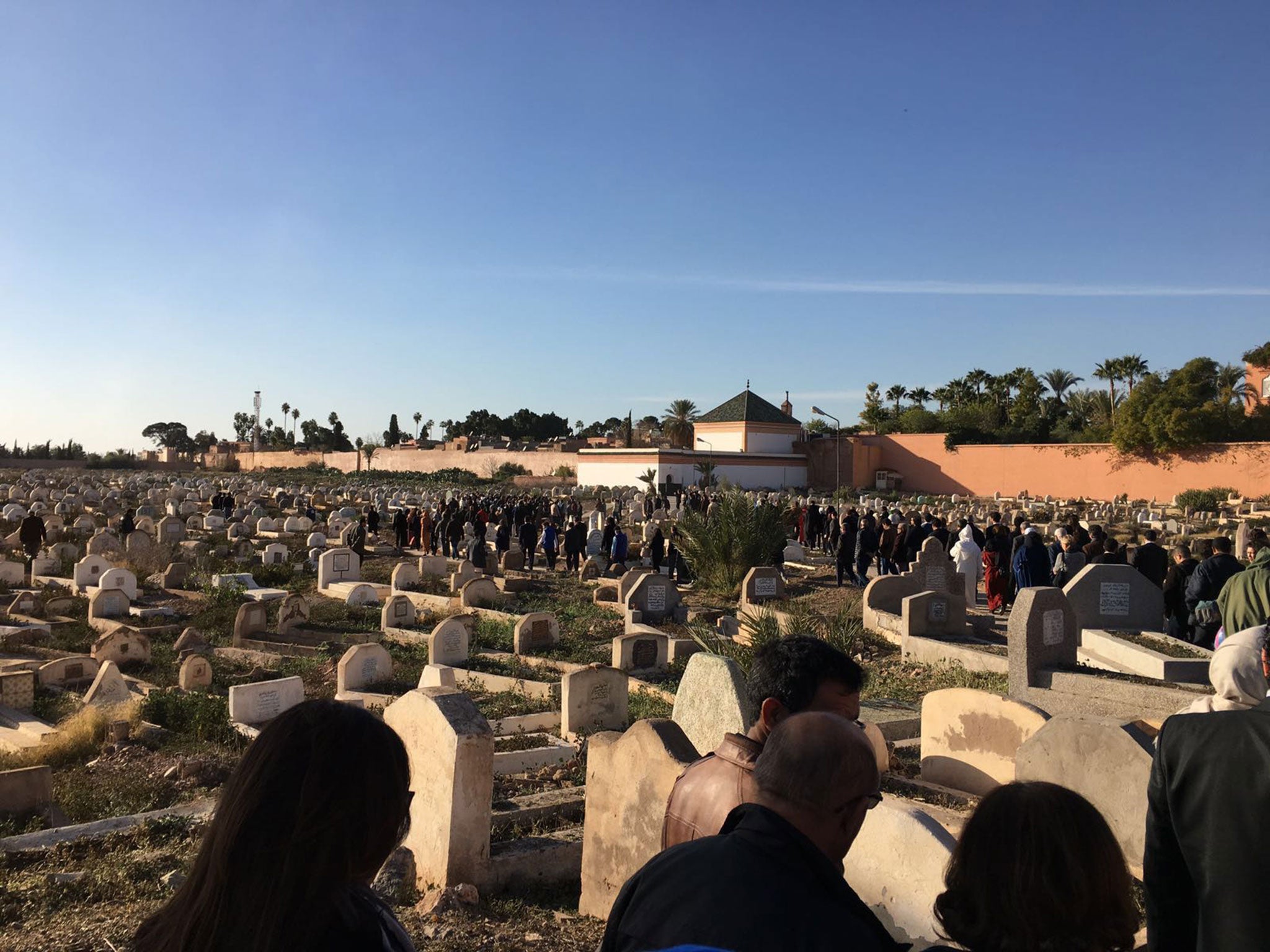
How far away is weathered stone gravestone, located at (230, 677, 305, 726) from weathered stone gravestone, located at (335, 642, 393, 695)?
69 centimetres

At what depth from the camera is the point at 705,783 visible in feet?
9.25

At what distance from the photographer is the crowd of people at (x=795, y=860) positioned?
156 centimetres

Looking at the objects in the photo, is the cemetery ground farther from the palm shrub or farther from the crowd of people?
the crowd of people

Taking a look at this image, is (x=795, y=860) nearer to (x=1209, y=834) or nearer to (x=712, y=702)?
(x=1209, y=834)

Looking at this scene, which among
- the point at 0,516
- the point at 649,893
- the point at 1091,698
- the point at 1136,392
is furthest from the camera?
the point at 1136,392

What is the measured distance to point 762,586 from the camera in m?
14.7

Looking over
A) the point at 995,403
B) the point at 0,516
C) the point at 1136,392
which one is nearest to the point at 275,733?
the point at 0,516

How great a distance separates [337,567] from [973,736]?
14.6 metres

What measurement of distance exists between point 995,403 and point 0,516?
52.1 meters

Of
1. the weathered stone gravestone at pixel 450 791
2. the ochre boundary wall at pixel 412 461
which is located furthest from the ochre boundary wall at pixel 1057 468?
the weathered stone gravestone at pixel 450 791

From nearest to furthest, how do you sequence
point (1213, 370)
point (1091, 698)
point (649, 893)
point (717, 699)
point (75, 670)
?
1. point (649, 893)
2. point (717, 699)
3. point (1091, 698)
4. point (75, 670)
5. point (1213, 370)

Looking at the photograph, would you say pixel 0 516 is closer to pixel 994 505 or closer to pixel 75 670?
pixel 75 670

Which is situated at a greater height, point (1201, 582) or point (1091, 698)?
point (1201, 582)

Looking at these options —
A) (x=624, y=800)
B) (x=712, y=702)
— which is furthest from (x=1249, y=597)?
(x=624, y=800)
